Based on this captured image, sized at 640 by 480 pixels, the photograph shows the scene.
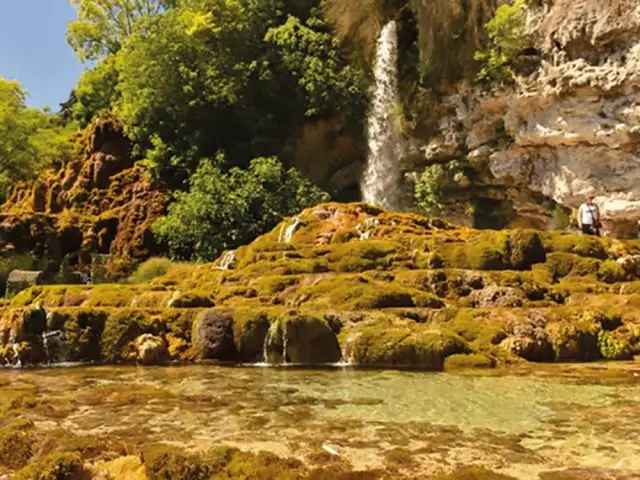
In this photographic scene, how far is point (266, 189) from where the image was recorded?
2845cm

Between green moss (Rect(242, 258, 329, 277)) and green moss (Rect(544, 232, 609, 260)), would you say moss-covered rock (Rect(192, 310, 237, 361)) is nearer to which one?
green moss (Rect(242, 258, 329, 277))

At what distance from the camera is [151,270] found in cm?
2556

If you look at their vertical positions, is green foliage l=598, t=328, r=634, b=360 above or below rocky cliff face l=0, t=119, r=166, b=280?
below

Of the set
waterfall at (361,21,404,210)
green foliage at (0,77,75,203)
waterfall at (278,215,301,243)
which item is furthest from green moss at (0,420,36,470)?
green foliage at (0,77,75,203)

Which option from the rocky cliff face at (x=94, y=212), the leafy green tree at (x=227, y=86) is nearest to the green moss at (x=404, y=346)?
the rocky cliff face at (x=94, y=212)

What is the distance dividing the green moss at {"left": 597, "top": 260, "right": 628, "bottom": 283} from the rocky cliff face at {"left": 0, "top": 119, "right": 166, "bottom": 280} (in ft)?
61.6

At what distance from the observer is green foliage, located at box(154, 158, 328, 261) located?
26.9m

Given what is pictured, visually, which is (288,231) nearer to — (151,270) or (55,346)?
(151,270)

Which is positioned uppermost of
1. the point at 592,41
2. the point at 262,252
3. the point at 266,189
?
the point at 592,41

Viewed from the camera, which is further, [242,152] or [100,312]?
[242,152]

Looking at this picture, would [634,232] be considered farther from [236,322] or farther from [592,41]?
[236,322]

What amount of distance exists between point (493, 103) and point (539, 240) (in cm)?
1265

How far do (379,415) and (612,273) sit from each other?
951 centimetres

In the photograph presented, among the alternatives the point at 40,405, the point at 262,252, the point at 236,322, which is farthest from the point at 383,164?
the point at 40,405
